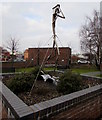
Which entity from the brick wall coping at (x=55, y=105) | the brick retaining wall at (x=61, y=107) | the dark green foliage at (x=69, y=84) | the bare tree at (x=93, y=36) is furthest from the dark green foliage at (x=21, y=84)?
the bare tree at (x=93, y=36)

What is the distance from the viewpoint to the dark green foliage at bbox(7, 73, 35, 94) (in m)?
4.20

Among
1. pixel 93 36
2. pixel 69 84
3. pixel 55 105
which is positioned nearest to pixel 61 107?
pixel 55 105

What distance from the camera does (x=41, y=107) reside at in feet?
7.75

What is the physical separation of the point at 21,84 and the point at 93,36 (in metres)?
14.0

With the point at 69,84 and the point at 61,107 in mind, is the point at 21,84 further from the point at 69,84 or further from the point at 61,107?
the point at 61,107

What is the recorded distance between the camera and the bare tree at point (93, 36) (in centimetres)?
1571

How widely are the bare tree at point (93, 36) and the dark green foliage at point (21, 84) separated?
494 inches

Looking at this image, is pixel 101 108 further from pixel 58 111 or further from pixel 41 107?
pixel 41 107

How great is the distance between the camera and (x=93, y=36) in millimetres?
16281

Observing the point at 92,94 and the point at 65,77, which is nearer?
the point at 92,94

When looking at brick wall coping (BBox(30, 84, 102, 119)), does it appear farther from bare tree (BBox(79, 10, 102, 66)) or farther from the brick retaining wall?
bare tree (BBox(79, 10, 102, 66))

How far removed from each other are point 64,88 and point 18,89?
1429 mm

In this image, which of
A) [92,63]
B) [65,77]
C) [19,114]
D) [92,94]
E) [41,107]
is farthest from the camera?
[92,63]

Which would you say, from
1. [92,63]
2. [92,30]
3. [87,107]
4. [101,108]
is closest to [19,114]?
[87,107]
